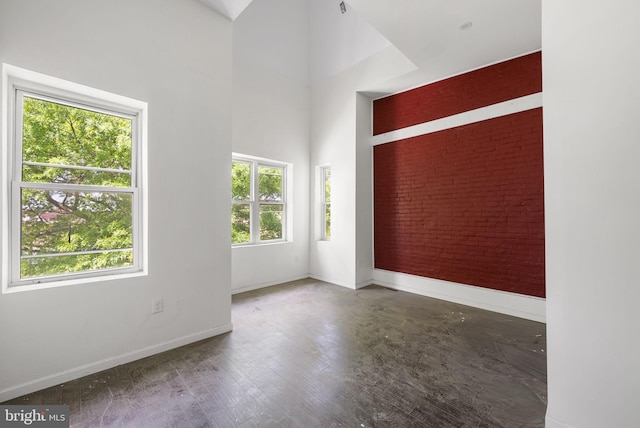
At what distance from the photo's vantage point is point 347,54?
4820 millimetres

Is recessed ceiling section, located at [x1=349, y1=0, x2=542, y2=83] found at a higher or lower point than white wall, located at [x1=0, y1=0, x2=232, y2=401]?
higher

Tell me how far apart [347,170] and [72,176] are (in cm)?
369

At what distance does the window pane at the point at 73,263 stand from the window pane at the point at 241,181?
220cm

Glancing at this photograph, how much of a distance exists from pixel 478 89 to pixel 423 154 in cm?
114

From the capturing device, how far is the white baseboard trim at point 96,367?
1.87 metres

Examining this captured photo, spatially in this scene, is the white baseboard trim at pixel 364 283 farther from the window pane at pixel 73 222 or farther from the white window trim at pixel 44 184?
the window pane at pixel 73 222

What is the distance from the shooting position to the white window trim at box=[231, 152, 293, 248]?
4.67 m

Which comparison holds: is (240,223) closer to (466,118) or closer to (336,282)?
(336,282)

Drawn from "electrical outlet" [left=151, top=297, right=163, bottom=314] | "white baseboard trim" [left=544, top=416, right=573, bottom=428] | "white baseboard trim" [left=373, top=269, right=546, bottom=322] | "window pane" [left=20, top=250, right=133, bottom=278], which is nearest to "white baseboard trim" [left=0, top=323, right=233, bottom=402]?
"electrical outlet" [left=151, top=297, right=163, bottom=314]

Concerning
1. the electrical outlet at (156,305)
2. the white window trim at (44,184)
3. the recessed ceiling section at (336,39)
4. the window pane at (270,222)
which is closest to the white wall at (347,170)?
the recessed ceiling section at (336,39)

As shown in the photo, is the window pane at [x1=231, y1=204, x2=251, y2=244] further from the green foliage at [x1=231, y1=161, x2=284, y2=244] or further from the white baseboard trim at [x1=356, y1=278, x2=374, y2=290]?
the white baseboard trim at [x1=356, y1=278, x2=374, y2=290]

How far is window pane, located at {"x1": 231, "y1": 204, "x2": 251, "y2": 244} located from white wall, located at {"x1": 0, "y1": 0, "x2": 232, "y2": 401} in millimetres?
1625

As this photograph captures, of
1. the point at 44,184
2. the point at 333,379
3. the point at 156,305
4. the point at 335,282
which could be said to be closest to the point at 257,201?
the point at 335,282

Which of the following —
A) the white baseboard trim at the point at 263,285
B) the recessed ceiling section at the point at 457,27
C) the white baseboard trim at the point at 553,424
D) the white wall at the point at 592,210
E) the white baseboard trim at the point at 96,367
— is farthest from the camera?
the white baseboard trim at the point at 263,285
